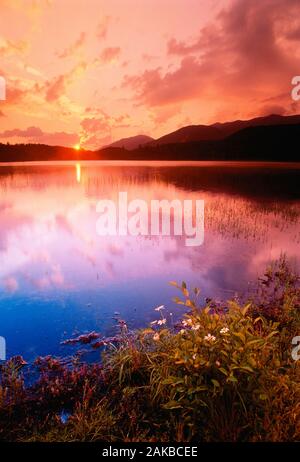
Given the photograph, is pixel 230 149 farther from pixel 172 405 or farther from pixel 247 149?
pixel 172 405

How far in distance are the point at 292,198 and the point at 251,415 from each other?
2870 cm

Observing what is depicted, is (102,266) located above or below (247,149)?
below

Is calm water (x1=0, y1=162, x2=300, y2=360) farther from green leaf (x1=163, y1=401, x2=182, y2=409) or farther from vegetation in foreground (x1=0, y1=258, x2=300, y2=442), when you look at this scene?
green leaf (x1=163, y1=401, x2=182, y2=409)

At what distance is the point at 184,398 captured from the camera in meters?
4.93

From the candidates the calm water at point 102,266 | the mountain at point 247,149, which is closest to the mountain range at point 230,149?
the mountain at point 247,149

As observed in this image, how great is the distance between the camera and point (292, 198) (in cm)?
2983

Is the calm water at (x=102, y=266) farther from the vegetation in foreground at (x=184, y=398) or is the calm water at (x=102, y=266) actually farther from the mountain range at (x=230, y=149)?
the mountain range at (x=230, y=149)

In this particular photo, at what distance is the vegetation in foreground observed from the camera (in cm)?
453

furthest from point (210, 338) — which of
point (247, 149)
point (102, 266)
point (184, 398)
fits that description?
point (247, 149)

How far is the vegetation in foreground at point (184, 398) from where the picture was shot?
4.53m

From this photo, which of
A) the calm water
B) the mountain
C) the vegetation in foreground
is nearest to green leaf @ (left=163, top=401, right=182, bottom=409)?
the vegetation in foreground

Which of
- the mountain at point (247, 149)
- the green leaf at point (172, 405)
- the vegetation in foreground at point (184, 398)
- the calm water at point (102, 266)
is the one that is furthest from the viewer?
the mountain at point (247, 149)
